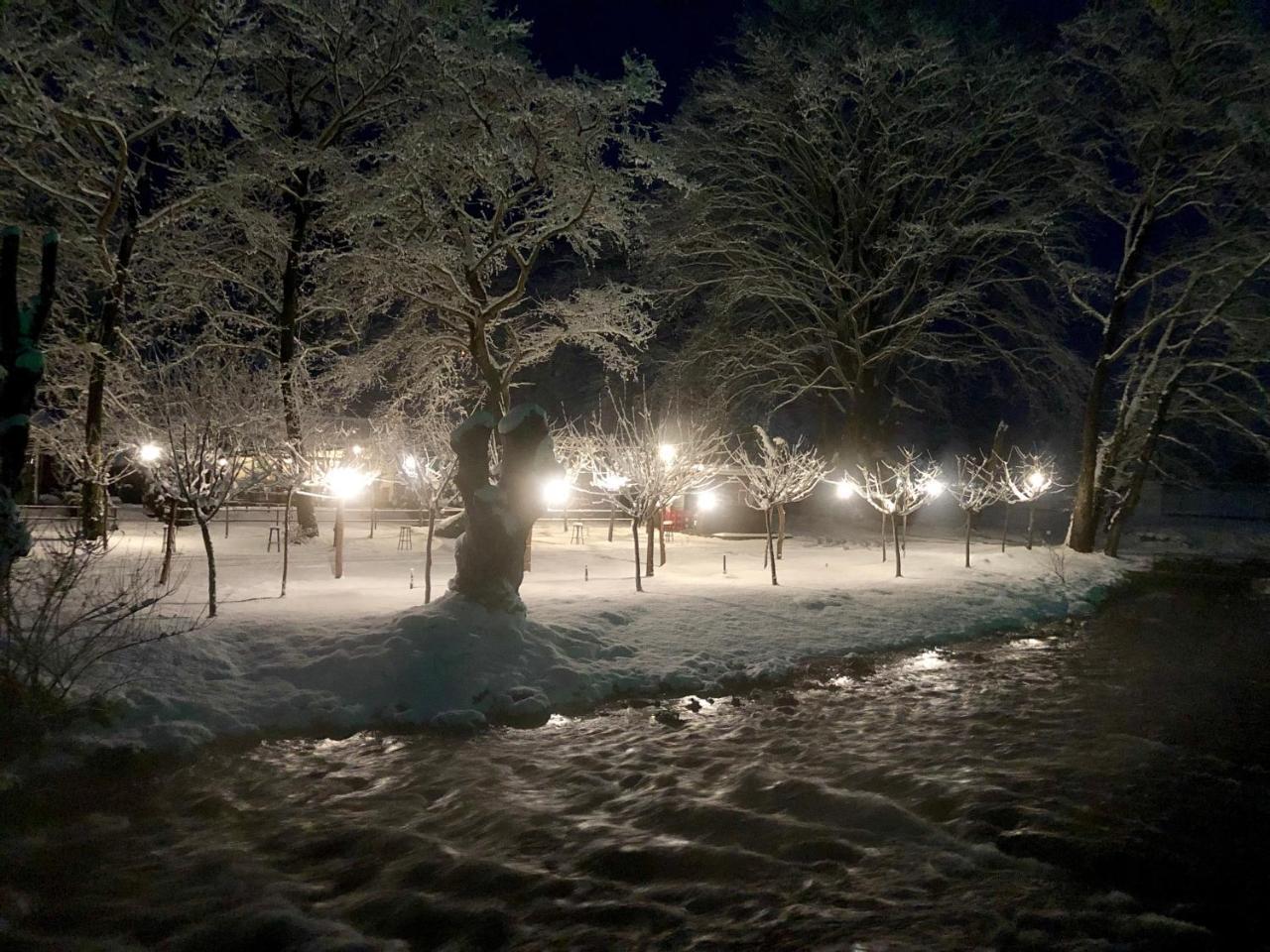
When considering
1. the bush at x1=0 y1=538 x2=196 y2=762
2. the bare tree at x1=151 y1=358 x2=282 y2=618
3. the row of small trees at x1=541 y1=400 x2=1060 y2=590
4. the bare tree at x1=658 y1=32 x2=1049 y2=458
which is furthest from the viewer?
the bare tree at x1=658 y1=32 x2=1049 y2=458

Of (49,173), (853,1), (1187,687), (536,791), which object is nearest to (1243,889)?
(536,791)

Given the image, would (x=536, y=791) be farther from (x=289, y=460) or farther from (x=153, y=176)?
(x=153, y=176)

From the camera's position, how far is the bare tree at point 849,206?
25.5m

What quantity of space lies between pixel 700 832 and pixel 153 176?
72.1 feet

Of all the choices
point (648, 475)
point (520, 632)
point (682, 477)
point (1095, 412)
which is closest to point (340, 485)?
point (648, 475)

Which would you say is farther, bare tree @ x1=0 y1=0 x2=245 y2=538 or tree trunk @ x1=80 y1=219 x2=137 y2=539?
tree trunk @ x1=80 y1=219 x2=137 y2=539

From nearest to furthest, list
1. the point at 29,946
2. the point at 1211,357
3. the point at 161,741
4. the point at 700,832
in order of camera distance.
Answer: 1. the point at 29,946
2. the point at 700,832
3. the point at 161,741
4. the point at 1211,357

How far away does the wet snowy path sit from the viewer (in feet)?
19.2

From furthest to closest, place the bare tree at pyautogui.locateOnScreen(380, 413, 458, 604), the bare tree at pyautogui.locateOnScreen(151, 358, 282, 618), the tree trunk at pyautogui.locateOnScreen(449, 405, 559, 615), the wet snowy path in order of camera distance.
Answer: the bare tree at pyautogui.locateOnScreen(380, 413, 458, 604) < the bare tree at pyautogui.locateOnScreen(151, 358, 282, 618) < the tree trunk at pyautogui.locateOnScreen(449, 405, 559, 615) < the wet snowy path

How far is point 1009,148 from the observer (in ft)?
88.5

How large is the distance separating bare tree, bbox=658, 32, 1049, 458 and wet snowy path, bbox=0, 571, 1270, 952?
720 inches

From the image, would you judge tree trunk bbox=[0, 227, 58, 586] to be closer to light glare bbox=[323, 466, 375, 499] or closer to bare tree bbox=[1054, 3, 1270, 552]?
light glare bbox=[323, 466, 375, 499]

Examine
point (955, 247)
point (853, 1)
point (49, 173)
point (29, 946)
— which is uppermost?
point (853, 1)

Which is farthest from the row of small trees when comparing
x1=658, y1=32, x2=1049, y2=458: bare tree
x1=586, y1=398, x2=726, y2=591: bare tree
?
x1=658, y1=32, x2=1049, y2=458: bare tree
